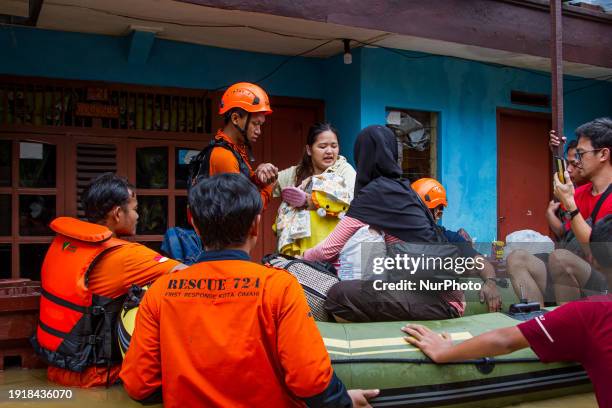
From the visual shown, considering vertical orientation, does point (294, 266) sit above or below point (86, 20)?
below

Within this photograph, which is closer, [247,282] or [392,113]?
[247,282]

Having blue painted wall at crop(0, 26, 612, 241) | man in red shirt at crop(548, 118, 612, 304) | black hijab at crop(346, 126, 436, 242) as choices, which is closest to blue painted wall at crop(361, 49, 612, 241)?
blue painted wall at crop(0, 26, 612, 241)

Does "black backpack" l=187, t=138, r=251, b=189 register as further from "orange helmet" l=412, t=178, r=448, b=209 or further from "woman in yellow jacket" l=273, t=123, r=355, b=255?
"orange helmet" l=412, t=178, r=448, b=209

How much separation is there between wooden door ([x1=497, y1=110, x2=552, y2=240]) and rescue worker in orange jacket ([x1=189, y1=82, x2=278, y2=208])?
414 cm

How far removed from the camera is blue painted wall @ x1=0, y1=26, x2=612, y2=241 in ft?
17.8

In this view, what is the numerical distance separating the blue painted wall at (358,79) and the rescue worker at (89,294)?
9.05 feet

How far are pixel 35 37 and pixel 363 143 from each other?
11.8 ft

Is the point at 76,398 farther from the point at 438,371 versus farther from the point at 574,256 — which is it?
the point at 574,256

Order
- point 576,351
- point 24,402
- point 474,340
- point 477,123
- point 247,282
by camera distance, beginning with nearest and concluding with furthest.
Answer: point 247,282
point 576,351
point 474,340
point 24,402
point 477,123

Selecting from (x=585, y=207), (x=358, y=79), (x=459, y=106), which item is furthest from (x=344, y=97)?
(x=585, y=207)

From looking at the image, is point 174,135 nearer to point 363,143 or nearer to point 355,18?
point 355,18

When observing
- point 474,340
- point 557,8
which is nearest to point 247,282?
point 474,340

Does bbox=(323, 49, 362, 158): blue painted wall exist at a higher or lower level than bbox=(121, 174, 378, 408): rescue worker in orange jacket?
higher

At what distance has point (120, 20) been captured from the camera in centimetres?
514
